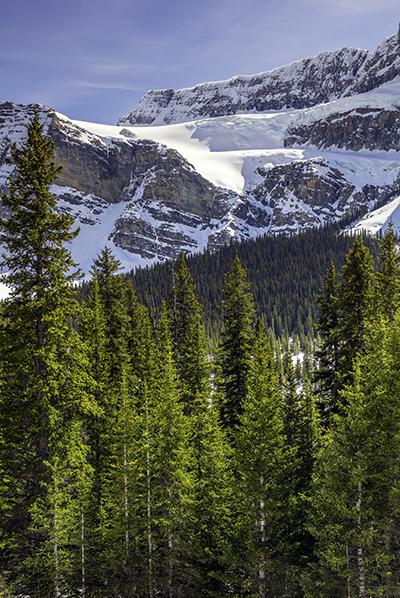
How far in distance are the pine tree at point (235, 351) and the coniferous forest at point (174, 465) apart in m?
5.24

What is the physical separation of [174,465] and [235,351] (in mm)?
12843

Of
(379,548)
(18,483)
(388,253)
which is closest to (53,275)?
(18,483)

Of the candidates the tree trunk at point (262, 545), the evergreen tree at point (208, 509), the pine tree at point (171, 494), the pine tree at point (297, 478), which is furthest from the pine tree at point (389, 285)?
the pine tree at point (171, 494)

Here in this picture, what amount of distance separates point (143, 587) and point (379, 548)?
1078 cm

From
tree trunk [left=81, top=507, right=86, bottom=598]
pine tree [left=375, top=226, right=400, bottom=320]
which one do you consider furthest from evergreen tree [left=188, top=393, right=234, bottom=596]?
Result: pine tree [left=375, top=226, right=400, bottom=320]

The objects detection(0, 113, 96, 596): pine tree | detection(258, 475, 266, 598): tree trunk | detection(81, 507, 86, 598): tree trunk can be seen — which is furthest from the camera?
detection(81, 507, 86, 598): tree trunk

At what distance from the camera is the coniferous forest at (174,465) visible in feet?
62.3

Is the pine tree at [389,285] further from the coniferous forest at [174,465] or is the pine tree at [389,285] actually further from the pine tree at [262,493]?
the pine tree at [262,493]

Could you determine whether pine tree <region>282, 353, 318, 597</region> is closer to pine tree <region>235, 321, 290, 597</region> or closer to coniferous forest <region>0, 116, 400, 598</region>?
coniferous forest <region>0, 116, 400, 598</region>

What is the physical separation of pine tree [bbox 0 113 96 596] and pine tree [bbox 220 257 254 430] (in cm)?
1788

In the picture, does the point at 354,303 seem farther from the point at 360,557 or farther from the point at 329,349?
the point at 360,557

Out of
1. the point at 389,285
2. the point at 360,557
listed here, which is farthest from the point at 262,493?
the point at 389,285

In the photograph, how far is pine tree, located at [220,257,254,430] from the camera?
36.2 metres

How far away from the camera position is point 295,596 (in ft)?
80.6
